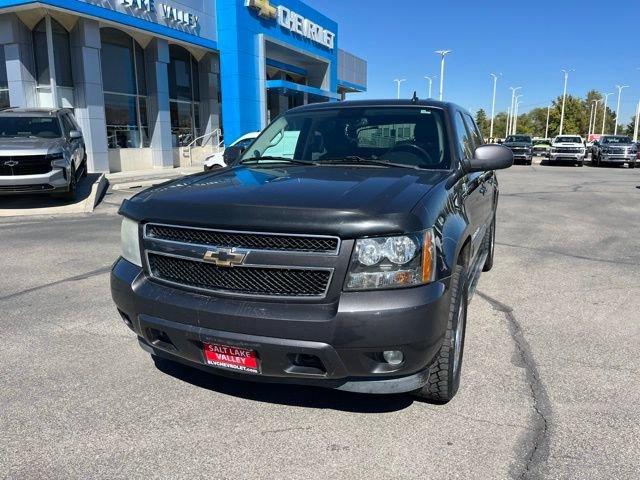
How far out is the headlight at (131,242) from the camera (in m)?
3.11

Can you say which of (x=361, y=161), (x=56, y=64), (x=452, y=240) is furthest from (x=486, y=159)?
(x=56, y=64)

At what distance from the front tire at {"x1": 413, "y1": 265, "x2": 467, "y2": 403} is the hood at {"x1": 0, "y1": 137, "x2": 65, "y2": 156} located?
33.3 feet

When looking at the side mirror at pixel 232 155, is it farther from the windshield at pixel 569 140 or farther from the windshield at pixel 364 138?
the windshield at pixel 569 140

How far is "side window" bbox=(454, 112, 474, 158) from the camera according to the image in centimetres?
410

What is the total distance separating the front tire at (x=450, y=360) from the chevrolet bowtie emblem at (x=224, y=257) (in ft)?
3.85

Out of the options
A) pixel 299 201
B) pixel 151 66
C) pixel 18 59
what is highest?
pixel 151 66

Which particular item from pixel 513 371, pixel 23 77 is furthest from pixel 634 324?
pixel 23 77

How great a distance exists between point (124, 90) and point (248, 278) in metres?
20.8

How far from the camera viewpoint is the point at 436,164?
3785mm

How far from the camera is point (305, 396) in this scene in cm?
329

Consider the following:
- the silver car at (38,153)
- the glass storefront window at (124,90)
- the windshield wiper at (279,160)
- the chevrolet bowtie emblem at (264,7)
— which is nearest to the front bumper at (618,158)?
the chevrolet bowtie emblem at (264,7)

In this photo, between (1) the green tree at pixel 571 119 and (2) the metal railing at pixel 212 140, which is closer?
(2) the metal railing at pixel 212 140

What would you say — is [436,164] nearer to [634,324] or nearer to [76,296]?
[634,324]

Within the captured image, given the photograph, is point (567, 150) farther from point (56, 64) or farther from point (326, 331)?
point (326, 331)
